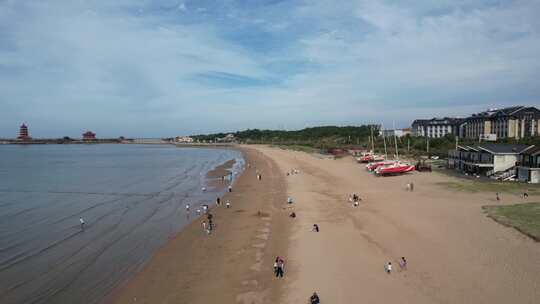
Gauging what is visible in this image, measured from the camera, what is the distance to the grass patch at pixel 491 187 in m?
31.7

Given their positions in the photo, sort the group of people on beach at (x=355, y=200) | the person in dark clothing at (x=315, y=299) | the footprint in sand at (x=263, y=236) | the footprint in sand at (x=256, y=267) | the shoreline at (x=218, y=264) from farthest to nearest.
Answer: the group of people on beach at (x=355, y=200)
the footprint in sand at (x=263, y=236)
the footprint in sand at (x=256, y=267)
the shoreline at (x=218, y=264)
the person in dark clothing at (x=315, y=299)

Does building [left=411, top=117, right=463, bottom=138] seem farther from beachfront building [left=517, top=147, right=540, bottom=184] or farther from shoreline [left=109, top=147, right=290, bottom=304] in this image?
shoreline [left=109, top=147, right=290, bottom=304]

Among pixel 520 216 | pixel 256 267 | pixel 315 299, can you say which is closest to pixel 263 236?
pixel 256 267

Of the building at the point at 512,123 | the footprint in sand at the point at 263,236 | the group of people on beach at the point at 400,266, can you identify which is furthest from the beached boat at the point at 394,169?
the building at the point at 512,123

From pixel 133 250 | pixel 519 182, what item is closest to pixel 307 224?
pixel 133 250

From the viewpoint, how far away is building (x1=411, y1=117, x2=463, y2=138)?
396ft

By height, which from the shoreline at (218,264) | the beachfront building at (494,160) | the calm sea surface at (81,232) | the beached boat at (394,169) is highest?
the beachfront building at (494,160)

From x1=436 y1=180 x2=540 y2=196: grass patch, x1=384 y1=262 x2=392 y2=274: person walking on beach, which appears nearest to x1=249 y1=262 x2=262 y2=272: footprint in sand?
x1=384 y1=262 x2=392 y2=274: person walking on beach

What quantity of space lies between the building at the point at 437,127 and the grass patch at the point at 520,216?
10078cm

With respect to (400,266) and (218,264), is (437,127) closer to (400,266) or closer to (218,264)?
(400,266)

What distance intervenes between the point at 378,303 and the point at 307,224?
11.3 meters

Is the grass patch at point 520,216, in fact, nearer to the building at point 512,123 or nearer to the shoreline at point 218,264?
the shoreline at point 218,264

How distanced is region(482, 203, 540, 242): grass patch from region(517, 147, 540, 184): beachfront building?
11.5 metres

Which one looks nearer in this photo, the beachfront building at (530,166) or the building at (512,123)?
the beachfront building at (530,166)
